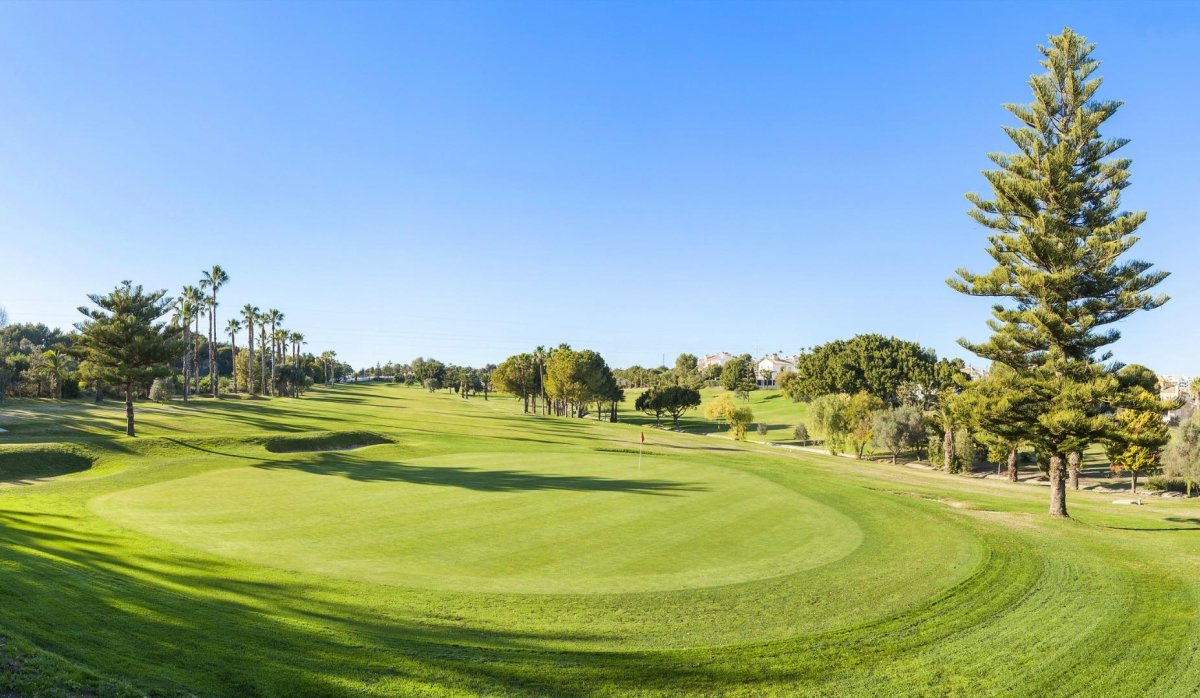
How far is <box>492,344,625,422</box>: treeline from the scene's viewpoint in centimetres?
9394

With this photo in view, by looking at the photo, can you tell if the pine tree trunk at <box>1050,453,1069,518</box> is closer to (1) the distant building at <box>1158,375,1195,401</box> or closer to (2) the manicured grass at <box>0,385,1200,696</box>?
(2) the manicured grass at <box>0,385,1200,696</box>

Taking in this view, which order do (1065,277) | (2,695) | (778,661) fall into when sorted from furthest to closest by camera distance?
(1065,277), (778,661), (2,695)

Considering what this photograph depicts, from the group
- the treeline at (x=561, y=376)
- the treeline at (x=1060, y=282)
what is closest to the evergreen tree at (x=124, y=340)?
the treeline at (x=1060, y=282)

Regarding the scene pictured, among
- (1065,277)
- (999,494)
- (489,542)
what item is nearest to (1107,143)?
(1065,277)

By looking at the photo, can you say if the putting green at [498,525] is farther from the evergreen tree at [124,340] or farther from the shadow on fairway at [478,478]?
the evergreen tree at [124,340]

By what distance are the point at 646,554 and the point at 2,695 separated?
1167 centimetres

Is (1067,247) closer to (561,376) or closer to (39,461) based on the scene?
(39,461)

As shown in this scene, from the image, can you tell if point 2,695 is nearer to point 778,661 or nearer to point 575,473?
point 778,661

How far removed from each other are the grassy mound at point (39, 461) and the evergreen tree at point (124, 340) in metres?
7.07

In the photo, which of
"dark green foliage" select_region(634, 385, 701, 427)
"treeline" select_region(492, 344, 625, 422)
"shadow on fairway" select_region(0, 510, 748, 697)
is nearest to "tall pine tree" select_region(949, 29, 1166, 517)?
"shadow on fairway" select_region(0, 510, 748, 697)

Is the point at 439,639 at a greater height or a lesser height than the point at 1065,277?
lesser

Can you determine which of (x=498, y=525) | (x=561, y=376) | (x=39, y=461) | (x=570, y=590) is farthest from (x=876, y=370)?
(x=39, y=461)

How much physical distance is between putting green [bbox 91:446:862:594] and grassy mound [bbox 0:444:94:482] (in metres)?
7.13

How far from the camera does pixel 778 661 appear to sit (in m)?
9.50
